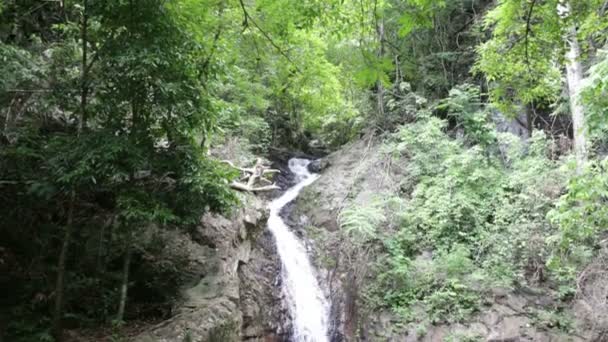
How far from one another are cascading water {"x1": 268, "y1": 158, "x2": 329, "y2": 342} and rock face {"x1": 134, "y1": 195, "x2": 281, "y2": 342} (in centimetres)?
36

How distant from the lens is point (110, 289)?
5.30 metres

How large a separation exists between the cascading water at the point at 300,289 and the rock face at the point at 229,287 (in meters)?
0.36

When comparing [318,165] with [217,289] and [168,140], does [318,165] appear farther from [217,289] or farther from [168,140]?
[168,140]

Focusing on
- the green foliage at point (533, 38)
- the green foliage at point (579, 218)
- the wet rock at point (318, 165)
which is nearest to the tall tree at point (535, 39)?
the green foliage at point (533, 38)

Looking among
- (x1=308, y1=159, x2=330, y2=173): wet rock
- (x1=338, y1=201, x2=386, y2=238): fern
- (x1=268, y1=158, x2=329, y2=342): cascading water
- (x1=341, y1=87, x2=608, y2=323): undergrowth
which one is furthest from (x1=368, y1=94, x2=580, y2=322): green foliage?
(x1=308, y1=159, x2=330, y2=173): wet rock

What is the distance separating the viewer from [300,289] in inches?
361

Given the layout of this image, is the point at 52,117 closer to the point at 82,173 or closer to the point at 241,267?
the point at 82,173

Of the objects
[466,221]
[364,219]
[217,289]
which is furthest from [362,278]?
[217,289]

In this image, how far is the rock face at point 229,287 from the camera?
497cm

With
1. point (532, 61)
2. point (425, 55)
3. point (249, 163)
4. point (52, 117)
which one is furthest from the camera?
point (425, 55)

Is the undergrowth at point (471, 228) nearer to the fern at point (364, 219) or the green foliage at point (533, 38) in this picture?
the fern at point (364, 219)

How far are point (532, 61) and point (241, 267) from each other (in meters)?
6.13

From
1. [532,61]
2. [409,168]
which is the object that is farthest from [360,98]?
[532,61]

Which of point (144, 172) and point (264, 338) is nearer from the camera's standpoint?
point (144, 172)
